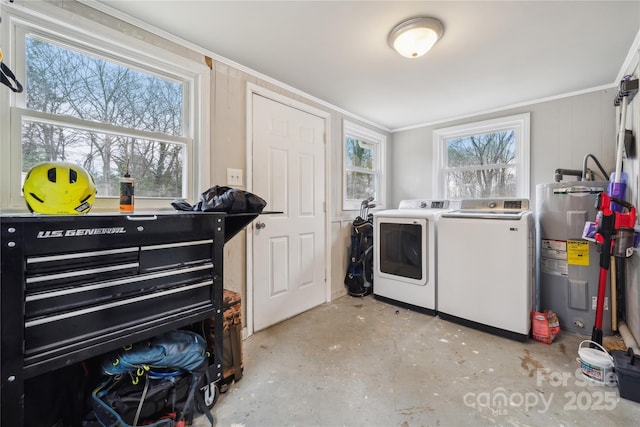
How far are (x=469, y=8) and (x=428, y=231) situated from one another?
179 cm

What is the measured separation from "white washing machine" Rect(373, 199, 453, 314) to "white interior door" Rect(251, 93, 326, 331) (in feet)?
2.22

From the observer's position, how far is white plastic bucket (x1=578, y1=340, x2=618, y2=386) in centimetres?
164

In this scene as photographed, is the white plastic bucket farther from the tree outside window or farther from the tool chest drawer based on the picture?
the tree outside window

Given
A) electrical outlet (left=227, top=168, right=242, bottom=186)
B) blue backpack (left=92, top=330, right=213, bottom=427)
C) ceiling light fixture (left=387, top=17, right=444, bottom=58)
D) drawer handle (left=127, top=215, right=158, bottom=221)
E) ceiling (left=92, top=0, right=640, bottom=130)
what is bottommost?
blue backpack (left=92, top=330, right=213, bottom=427)

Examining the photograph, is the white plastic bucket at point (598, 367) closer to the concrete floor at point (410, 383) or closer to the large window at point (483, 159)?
the concrete floor at point (410, 383)

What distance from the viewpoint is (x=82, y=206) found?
1099 mm

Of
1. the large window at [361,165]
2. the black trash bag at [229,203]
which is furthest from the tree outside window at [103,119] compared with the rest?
the large window at [361,165]

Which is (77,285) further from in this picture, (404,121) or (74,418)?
(404,121)

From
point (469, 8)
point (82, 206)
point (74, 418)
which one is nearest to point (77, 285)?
point (82, 206)

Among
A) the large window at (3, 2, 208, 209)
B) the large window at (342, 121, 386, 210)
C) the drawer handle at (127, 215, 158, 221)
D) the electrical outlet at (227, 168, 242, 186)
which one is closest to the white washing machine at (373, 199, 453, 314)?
the large window at (342, 121, 386, 210)

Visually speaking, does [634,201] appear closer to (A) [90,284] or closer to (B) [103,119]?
(A) [90,284]

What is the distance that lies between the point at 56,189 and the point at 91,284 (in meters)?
0.40

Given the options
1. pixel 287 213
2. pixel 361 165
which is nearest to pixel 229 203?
pixel 287 213

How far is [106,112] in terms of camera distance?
165cm
